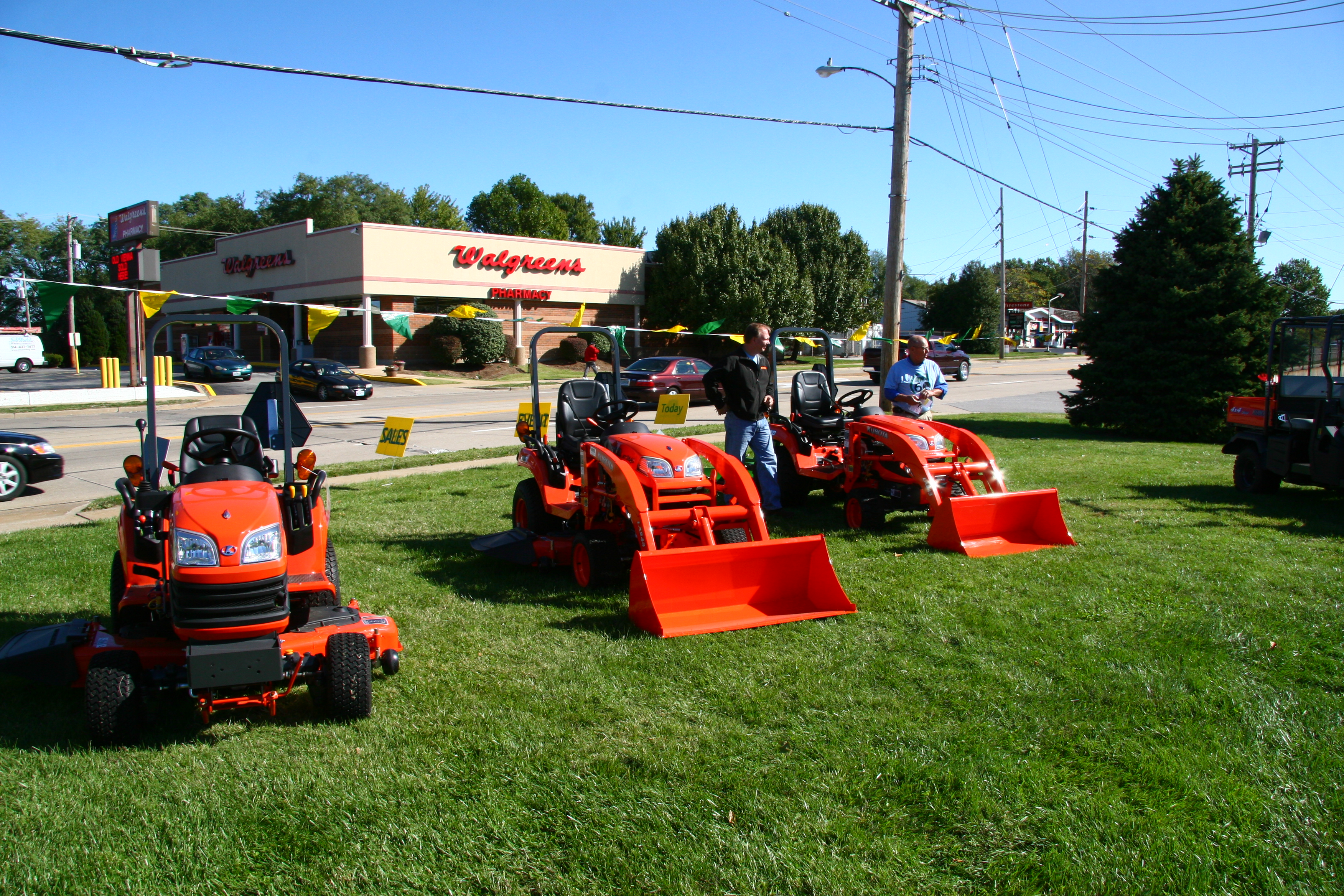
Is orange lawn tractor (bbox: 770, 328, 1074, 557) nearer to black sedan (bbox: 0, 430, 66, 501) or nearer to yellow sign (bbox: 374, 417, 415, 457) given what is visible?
yellow sign (bbox: 374, 417, 415, 457)

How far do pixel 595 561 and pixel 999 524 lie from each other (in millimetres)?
3463

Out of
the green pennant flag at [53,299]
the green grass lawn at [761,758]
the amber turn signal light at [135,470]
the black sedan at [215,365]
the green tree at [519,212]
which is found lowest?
the green grass lawn at [761,758]

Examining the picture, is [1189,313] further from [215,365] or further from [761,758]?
[215,365]

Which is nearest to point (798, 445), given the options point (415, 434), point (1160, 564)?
point (1160, 564)

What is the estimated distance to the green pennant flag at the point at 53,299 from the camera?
882 centimetres

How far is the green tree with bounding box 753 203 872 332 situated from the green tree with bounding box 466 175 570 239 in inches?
1176

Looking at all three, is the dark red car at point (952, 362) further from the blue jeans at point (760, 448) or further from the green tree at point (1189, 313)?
the blue jeans at point (760, 448)

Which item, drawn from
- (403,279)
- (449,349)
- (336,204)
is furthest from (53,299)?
(336,204)

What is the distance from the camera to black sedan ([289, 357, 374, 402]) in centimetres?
2706

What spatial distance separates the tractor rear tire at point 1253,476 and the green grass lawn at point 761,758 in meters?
4.33

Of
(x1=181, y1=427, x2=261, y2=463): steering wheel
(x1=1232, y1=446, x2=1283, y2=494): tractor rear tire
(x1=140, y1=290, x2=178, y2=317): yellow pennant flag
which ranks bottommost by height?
(x1=1232, y1=446, x2=1283, y2=494): tractor rear tire

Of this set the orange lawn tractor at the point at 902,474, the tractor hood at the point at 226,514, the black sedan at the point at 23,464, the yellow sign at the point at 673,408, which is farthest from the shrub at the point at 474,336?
the tractor hood at the point at 226,514

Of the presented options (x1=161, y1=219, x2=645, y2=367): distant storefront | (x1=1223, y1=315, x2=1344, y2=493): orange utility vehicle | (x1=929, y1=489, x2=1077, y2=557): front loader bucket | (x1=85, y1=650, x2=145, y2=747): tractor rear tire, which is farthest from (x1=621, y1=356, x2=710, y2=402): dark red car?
(x1=85, y1=650, x2=145, y2=747): tractor rear tire

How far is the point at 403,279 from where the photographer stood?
37500 mm
